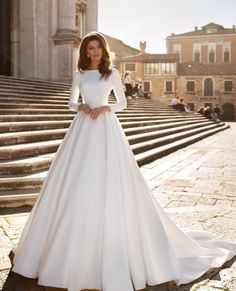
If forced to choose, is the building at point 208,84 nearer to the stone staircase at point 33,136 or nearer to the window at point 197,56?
the window at point 197,56

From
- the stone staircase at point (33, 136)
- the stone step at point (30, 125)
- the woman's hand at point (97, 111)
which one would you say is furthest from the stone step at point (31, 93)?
the woman's hand at point (97, 111)

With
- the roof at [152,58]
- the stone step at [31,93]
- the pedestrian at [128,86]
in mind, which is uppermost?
the roof at [152,58]

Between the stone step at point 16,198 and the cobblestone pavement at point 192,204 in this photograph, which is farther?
the stone step at point 16,198

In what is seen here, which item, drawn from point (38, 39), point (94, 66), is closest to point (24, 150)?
point (94, 66)

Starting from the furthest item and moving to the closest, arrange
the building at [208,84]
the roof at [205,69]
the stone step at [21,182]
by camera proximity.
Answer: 1. the roof at [205,69]
2. the building at [208,84]
3. the stone step at [21,182]

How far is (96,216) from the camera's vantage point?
2.43 metres

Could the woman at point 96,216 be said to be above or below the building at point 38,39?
below

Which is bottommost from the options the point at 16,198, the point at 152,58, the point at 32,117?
the point at 16,198

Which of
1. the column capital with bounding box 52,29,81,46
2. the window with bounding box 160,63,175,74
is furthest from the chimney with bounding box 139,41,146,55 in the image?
the column capital with bounding box 52,29,81,46

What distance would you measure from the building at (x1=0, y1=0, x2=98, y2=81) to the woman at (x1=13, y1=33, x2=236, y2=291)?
38.8ft

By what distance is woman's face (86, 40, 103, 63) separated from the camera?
2.69m

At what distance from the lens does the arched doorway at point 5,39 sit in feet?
45.8

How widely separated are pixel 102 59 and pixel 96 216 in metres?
1.11

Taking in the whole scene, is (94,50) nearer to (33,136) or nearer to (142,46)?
(33,136)
